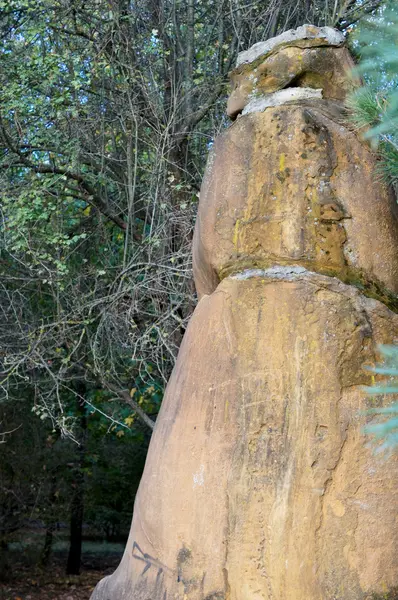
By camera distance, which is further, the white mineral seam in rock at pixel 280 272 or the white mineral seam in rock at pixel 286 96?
the white mineral seam in rock at pixel 286 96

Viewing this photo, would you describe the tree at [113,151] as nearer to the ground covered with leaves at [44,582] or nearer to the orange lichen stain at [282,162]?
the ground covered with leaves at [44,582]

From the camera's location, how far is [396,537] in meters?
2.81

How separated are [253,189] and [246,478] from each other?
1123 millimetres

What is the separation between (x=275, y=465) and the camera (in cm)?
282

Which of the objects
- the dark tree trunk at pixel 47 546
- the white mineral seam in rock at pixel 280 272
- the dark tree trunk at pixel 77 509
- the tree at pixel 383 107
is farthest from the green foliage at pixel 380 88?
the dark tree trunk at pixel 47 546

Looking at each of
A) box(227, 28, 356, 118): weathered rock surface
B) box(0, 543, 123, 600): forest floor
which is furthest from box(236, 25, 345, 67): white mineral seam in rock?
box(0, 543, 123, 600): forest floor

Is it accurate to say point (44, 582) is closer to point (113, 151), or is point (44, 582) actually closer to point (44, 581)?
point (44, 581)

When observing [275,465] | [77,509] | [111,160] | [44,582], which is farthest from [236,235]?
[77,509]

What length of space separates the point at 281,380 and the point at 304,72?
133 centimetres

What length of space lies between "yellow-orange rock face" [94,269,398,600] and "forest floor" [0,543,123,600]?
21.6ft

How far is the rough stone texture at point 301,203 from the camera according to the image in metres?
3.07

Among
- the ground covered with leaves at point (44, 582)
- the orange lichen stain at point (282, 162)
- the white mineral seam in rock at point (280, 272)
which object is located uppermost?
the orange lichen stain at point (282, 162)

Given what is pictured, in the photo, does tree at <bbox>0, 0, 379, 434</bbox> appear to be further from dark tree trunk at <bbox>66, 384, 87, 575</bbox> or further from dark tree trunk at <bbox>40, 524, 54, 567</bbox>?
dark tree trunk at <bbox>40, 524, 54, 567</bbox>

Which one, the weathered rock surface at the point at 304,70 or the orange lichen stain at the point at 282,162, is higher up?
the weathered rock surface at the point at 304,70
